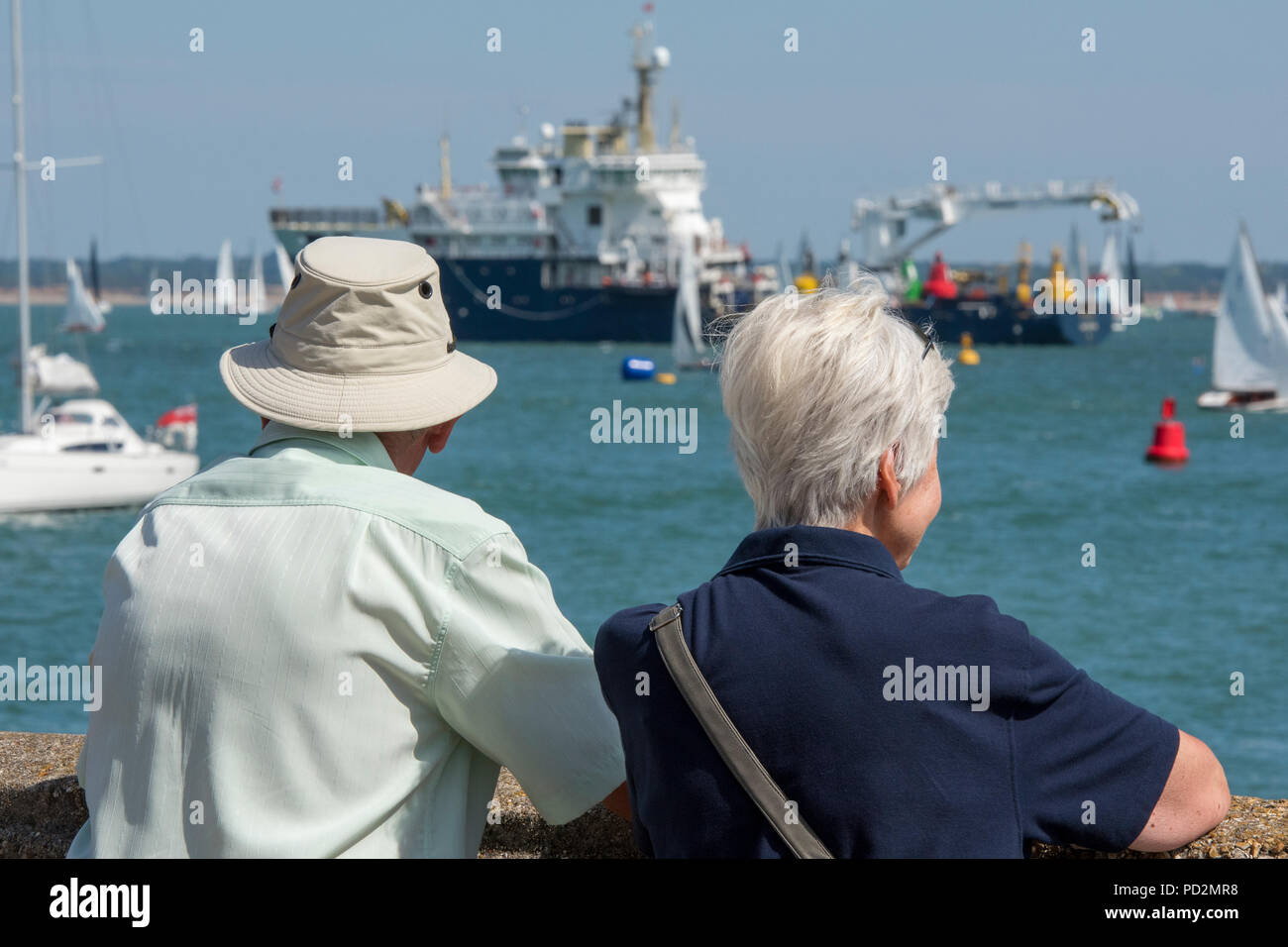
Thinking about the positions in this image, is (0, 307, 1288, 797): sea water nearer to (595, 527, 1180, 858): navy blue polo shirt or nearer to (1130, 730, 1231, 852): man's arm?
(595, 527, 1180, 858): navy blue polo shirt

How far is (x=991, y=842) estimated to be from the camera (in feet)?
4.64

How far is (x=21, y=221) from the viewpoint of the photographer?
23.3m

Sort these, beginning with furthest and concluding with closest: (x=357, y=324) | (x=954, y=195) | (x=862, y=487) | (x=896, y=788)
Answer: (x=954, y=195) → (x=357, y=324) → (x=862, y=487) → (x=896, y=788)

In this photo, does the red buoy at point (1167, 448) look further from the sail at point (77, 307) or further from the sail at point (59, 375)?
the sail at point (77, 307)

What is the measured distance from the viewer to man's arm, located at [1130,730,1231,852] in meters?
1.46

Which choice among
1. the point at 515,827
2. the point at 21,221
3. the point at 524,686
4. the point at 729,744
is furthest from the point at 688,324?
the point at 729,744

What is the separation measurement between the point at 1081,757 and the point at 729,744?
0.31m

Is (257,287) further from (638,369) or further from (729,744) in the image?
(729,744)

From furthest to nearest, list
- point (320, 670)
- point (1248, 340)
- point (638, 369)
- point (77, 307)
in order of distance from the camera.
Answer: point (77, 307) → point (638, 369) → point (1248, 340) → point (320, 670)

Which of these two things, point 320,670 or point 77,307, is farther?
point 77,307

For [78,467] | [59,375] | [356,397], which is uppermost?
[356,397]
